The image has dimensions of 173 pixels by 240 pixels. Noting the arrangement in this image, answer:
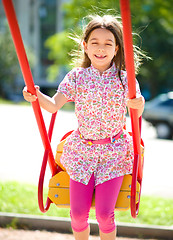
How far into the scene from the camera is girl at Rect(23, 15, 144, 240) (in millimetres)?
2383

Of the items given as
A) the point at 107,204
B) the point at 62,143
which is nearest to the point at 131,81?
the point at 107,204

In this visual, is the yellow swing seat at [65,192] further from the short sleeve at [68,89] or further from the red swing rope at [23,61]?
the short sleeve at [68,89]

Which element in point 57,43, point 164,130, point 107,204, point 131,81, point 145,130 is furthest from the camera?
point 57,43

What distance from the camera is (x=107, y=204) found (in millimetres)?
2318

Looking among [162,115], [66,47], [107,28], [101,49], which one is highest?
[66,47]

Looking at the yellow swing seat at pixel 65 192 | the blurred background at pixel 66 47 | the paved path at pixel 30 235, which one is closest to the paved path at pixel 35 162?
the paved path at pixel 30 235

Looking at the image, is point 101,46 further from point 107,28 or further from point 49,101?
point 49,101

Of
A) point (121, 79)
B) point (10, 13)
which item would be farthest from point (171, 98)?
point (10, 13)

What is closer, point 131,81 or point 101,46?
point 131,81

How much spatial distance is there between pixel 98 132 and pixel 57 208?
2068mm

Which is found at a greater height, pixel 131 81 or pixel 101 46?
pixel 101 46

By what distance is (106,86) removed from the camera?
8.10ft

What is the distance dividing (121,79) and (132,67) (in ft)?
2.04

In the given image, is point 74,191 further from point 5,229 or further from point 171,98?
point 171,98
